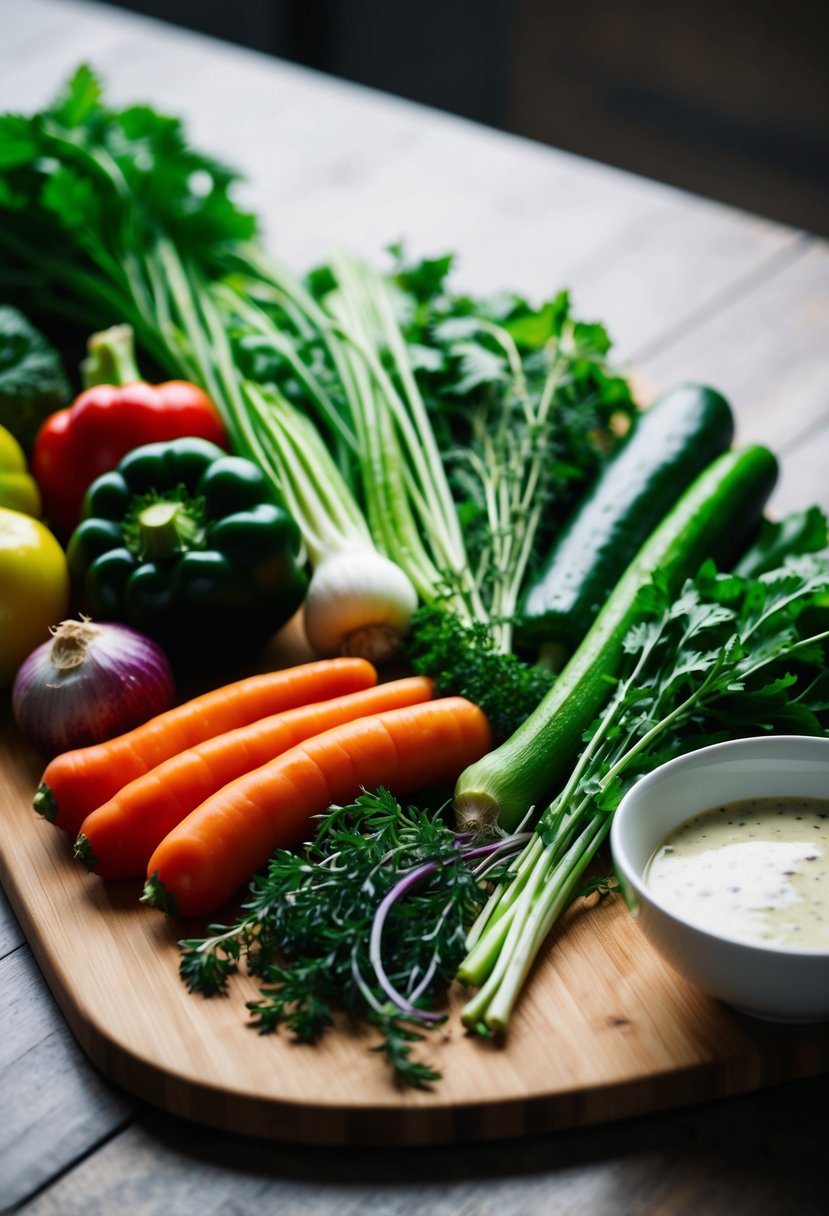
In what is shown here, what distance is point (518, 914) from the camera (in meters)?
1.53

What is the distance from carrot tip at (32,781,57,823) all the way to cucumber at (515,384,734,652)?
751 mm

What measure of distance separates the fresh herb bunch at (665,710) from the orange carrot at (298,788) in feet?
0.67

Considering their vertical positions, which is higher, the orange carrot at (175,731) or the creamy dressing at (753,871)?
the orange carrot at (175,731)

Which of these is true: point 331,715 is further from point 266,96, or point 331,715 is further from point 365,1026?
point 266,96

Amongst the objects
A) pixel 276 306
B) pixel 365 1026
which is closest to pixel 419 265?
pixel 276 306

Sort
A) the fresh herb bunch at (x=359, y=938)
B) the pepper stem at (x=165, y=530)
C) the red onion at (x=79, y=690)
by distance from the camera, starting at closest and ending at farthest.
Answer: the fresh herb bunch at (x=359, y=938)
the red onion at (x=79, y=690)
the pepper stem at (x=165, y=530)

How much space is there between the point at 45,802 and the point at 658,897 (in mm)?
830

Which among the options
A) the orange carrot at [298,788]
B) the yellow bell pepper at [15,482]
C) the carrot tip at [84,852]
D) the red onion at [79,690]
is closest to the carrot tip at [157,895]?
the orange carrot at [298,788]

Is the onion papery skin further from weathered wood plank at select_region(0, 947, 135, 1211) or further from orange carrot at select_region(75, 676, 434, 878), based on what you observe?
weathered wood plank at select_region(0, 947, 135, 1211)

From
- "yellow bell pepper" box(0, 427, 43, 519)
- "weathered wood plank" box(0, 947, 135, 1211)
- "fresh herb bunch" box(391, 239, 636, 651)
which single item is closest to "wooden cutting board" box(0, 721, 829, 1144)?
"weathered wood plank" box(0, 947, 135, 1211)

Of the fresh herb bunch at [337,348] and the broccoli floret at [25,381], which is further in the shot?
the broccoli floret at [25,381]

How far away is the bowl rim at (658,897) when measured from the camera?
1.30 meters

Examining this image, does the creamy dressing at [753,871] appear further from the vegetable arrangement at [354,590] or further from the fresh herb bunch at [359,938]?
the fresh herb bunch at [359,938]

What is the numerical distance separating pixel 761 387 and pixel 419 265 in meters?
0.78
